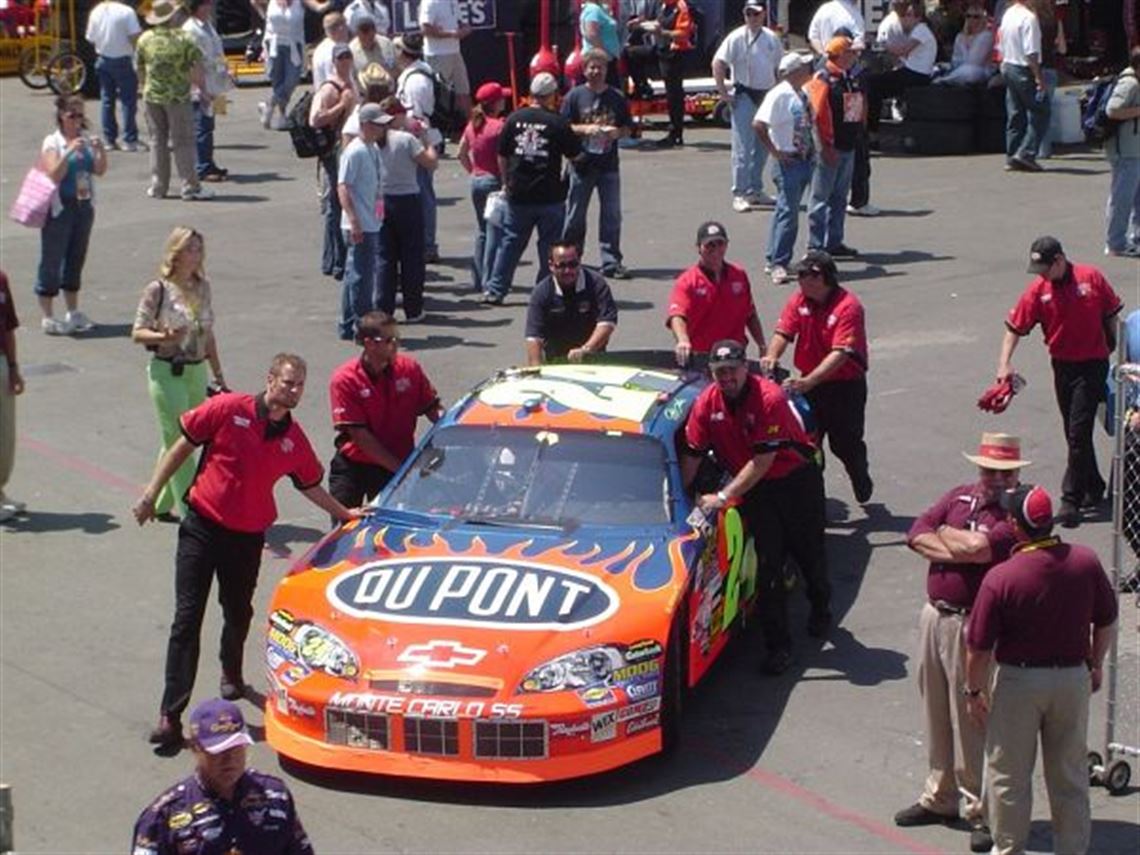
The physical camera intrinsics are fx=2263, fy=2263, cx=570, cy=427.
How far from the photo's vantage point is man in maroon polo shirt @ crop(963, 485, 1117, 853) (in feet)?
28.9

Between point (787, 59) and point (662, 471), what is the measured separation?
925cm

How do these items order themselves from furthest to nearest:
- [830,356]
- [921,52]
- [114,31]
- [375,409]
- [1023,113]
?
[114,31] → [921,52] → [1023,113] → [830,356] → [375,409]

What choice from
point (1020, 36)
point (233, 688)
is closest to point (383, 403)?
point (233, 688)

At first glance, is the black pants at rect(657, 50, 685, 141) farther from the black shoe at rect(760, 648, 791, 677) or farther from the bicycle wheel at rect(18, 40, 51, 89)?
the black shoe at rect(760, 648, 791, 677)

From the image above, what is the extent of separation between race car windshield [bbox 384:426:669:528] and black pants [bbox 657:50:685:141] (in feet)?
50.4

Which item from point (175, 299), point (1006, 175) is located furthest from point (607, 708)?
point (1006, 175)

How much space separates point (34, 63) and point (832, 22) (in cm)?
1285

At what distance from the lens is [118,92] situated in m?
26.8

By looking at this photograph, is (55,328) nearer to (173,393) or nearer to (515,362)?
(515,362)

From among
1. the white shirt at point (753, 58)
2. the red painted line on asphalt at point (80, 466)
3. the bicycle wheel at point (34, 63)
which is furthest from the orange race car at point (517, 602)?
the bicycle wheel at point (34, 63)

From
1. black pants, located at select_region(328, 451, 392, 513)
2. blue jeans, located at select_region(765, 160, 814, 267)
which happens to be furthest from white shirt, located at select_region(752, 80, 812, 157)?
black pants, located at select_region(328, 451, 392, 513)

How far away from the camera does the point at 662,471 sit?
11453 mm

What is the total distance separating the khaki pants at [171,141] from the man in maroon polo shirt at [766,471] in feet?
41.5

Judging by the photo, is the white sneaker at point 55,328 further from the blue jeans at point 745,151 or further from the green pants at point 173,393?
the blue jeans at point 745,151
